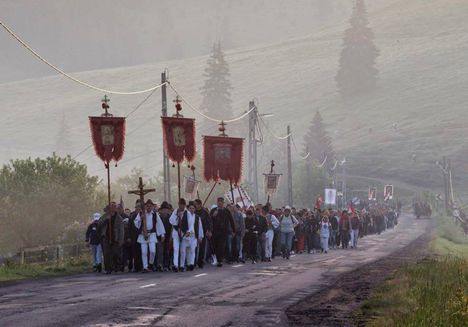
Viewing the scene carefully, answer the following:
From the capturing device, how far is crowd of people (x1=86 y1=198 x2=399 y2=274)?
27.5 meters

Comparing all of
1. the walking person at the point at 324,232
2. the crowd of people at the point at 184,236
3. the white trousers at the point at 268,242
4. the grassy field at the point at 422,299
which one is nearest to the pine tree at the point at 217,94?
the walking person at the point at 324,232

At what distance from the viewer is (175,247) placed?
1096 inches

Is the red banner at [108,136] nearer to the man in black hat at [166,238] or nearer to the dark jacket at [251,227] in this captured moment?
the man in black hat at [166,238]

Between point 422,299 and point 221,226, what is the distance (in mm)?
15407

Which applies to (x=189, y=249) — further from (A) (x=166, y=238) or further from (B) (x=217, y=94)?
(B) (x=217, y=94)

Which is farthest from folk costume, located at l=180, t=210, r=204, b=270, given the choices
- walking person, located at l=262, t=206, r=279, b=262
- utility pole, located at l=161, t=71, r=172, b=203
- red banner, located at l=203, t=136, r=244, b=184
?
red banner, located at l=203, t=136, r=244, b=184

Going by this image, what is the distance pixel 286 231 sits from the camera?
37.6 metres

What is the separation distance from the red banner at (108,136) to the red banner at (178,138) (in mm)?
5120

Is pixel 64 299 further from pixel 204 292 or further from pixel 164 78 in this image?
pixel 164 78

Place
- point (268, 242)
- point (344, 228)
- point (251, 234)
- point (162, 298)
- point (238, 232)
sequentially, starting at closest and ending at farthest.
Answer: point (162, 298) < point (238, 232) < point (251, 234) < point (268, 242) < point (344, 228)

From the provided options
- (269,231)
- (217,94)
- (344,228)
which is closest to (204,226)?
(269,231)

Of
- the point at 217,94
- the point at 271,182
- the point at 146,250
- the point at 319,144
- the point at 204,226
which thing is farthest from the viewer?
the point at 217,94

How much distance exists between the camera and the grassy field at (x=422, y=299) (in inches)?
506

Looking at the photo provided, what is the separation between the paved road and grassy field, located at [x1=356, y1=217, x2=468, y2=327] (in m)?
1.41
